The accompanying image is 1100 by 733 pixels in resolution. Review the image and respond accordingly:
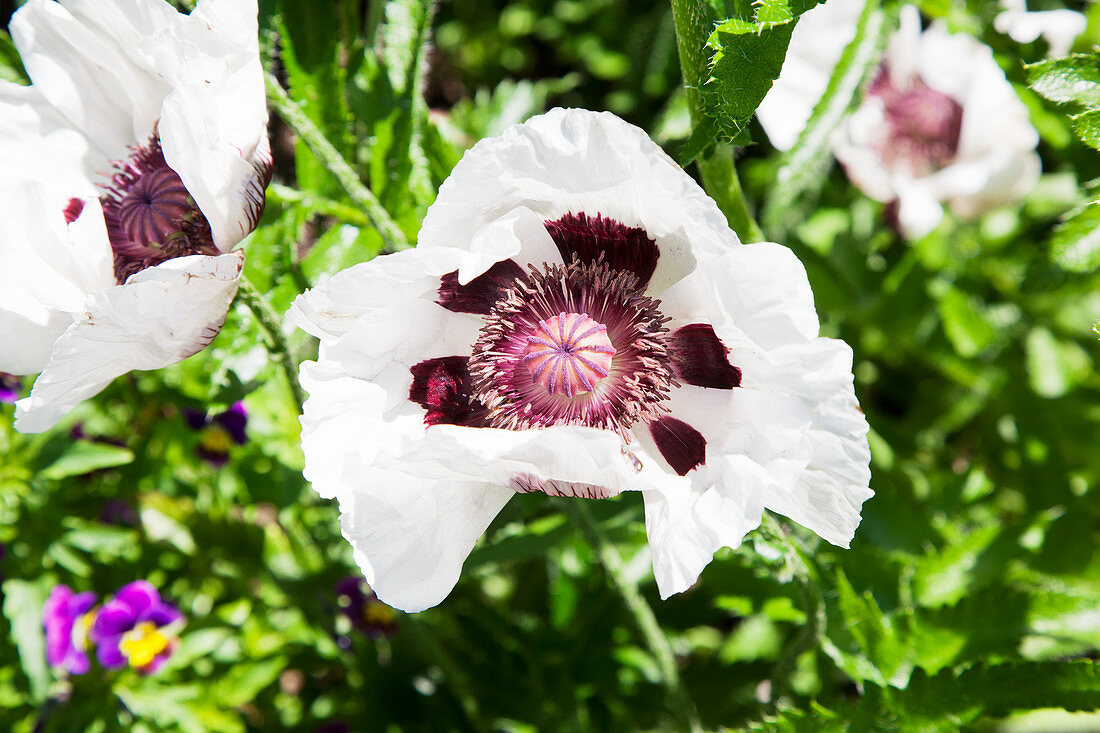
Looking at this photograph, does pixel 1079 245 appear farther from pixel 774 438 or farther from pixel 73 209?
pixel 73 209

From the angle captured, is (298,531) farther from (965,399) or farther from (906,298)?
(965,399)

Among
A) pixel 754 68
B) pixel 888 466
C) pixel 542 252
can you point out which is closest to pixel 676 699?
pixel 888 466

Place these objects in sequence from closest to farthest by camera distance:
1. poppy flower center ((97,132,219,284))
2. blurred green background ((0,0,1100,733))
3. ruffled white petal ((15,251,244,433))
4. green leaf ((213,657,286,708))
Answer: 1. ruffled white petal ((15,251,244,433))
2. poppy flower center ((97,132,219,284))
3. blurred green background ((0,0,1100,733))
4. green leaf ((213,657,286,708))

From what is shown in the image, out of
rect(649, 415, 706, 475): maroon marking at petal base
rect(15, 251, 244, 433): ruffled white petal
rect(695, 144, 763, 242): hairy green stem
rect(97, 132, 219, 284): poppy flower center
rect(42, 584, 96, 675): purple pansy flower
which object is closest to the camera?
rect(15, 251, 244, 433): ruffled white petal

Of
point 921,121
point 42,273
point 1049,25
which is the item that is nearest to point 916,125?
point 921,121

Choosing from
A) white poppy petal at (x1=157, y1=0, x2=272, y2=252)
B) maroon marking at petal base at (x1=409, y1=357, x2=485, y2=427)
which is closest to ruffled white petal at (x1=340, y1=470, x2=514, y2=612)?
maroon marking at petal base at (x1=409, y1=357, x2=485, y2=427)

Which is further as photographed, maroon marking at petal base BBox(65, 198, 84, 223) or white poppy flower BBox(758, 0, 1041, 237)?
white poppy flower BBox(758, 0, 1041, 237)

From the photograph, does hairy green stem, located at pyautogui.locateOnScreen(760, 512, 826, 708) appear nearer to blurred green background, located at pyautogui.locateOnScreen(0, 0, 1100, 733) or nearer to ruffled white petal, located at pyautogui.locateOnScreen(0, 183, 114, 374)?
blurred green background, located at pyautogui.locateOnScreen(0, 0, 1100, 733)

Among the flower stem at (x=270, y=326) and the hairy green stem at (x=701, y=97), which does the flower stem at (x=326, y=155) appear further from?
the hairy green stem at (x=701, y=97)
